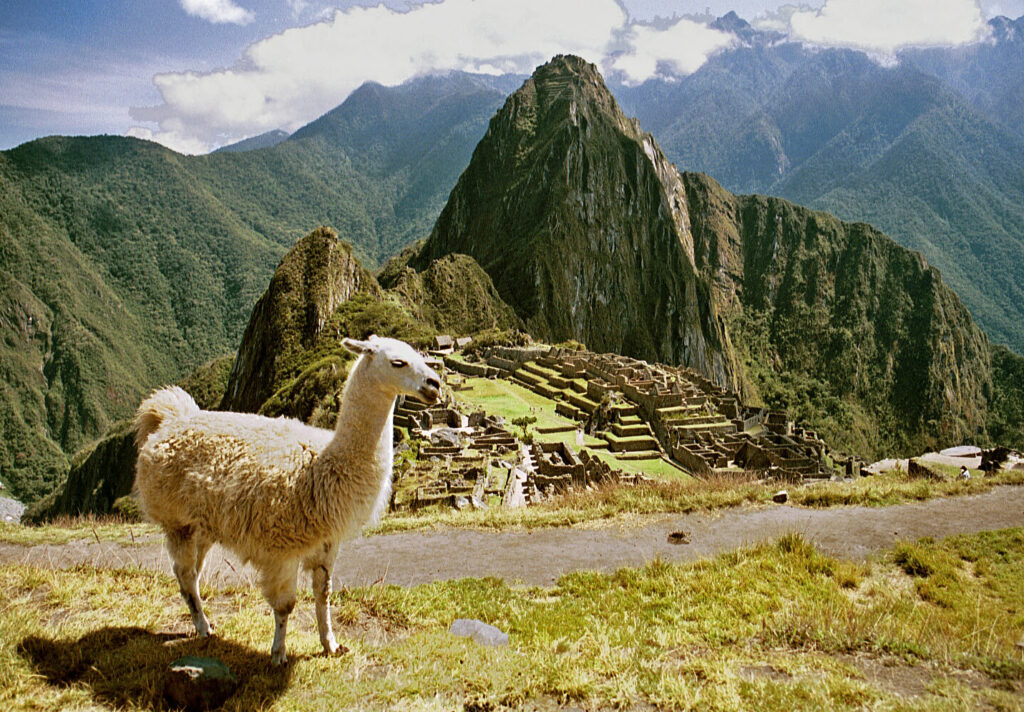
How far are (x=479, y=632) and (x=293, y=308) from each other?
6233 cm

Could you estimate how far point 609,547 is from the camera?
276 inches

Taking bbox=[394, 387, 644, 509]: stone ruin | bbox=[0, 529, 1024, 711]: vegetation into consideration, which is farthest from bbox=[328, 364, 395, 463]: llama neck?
bbox=[394, 387, 644, 509]: stone ruin

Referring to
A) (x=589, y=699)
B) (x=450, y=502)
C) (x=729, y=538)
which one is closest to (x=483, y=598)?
(x=589, y=699)

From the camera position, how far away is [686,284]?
142875mm

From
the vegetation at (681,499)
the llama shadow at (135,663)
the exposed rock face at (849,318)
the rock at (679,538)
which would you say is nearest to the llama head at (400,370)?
the llama shadow at (135,663)

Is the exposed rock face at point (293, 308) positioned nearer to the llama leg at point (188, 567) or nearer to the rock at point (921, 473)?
the rock at point (921, 473)

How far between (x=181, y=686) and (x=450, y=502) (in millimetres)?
11584

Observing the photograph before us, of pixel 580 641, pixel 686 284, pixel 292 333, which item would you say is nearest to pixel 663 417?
pixel 580 641

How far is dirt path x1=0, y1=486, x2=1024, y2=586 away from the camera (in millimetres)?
6250

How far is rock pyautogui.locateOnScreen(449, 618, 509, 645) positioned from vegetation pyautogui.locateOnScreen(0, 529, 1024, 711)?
0.13 meters

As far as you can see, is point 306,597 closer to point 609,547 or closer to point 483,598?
point 483,598

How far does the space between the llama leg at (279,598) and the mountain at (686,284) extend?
101889mm

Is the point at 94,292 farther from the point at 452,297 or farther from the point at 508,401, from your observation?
the point at 508,401

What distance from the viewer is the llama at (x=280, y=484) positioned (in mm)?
4000
